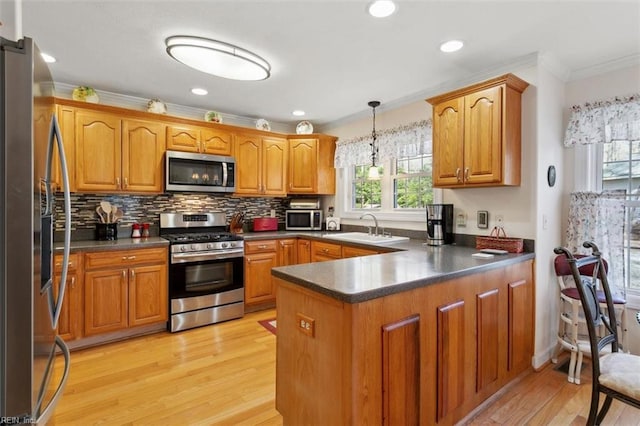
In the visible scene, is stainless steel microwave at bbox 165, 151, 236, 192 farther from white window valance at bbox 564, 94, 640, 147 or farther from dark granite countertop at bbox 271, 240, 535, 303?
white window valance at bbox 564, 94, 640, 147

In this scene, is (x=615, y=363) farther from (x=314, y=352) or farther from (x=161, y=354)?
(x=161, y=354)

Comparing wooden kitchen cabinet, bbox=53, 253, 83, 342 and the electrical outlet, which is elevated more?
the electrical outlet

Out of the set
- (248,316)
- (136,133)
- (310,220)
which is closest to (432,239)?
(310,220)

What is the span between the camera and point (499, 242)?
2.56m

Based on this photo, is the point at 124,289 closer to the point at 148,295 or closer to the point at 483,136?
the point at 148,295

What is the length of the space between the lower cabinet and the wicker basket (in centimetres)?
46

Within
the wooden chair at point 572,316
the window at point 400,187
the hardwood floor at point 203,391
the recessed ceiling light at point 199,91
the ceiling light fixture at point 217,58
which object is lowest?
the hardwood floor at point 203,391

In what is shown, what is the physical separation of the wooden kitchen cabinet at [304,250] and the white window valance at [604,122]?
2.66 metres

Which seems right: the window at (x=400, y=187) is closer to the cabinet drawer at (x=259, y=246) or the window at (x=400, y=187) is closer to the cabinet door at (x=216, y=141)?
the cabinet drawer at (x=259, y=246)

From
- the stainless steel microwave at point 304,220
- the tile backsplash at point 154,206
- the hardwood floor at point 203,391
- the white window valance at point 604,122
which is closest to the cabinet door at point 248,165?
the tile backsplash at point 154,206

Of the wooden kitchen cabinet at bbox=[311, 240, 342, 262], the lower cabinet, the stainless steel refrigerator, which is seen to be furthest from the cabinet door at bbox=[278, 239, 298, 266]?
the stainless steel refrigerator

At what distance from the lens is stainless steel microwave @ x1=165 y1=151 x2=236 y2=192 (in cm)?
347

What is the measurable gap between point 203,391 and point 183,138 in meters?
2.55

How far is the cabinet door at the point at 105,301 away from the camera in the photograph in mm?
2828
